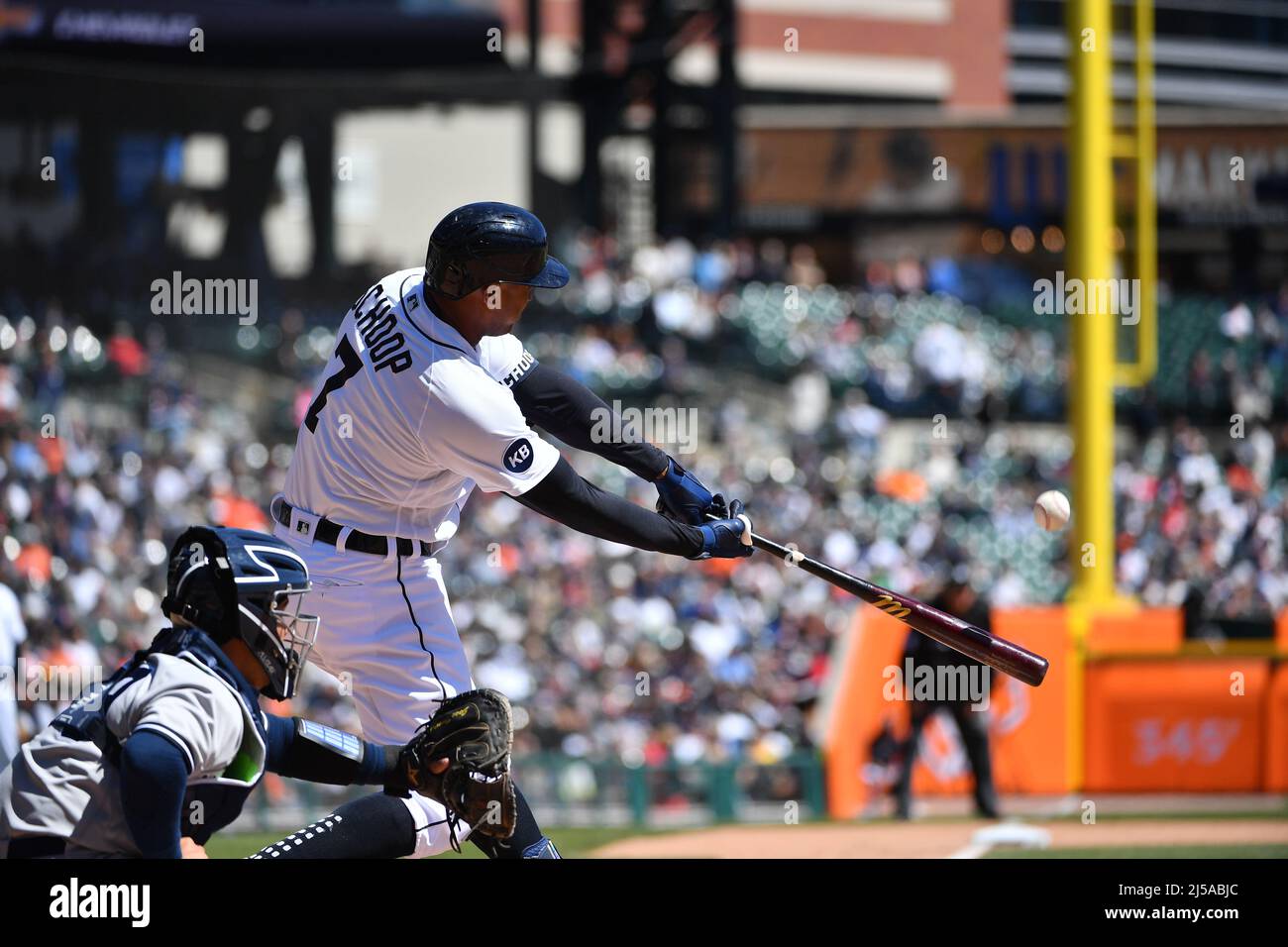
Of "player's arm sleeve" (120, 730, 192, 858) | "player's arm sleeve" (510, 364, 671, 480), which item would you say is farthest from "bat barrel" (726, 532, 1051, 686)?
"player's arm sleeve" (120, 730, 192, 858)

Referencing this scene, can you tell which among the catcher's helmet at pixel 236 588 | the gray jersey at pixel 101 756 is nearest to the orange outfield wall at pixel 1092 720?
the catcher's helmet at pixel 236 588

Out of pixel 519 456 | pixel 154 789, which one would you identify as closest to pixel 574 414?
pixel 519 456

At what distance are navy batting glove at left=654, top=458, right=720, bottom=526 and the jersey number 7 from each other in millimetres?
906

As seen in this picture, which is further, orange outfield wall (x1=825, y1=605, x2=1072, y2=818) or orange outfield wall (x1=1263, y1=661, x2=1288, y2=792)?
orange outfield wall (x1=825, y1=605, x2=1072, y2=818)

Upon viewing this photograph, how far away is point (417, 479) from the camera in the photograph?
4.70 m

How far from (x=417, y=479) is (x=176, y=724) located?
150 centimetres

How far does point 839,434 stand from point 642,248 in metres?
4.07

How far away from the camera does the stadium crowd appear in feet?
43.8

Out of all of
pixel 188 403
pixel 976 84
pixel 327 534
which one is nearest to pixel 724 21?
pixel 188 403

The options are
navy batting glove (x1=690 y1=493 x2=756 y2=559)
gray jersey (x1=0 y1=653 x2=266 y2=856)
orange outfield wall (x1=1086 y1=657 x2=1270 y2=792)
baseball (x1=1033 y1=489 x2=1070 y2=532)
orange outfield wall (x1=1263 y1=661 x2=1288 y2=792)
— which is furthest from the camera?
orange outfield wall (x1=1086 y1=657 x2=1270 y2=792)

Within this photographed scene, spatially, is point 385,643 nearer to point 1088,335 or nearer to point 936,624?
point 936,624

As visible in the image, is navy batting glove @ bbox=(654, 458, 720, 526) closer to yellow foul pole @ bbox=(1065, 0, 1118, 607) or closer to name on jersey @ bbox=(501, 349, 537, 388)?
name on jersey @ bbox=(501, 349, 537, 388)

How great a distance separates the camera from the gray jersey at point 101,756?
3.36 metres

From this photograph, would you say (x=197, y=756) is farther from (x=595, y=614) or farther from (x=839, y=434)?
(x=839, y=434)
